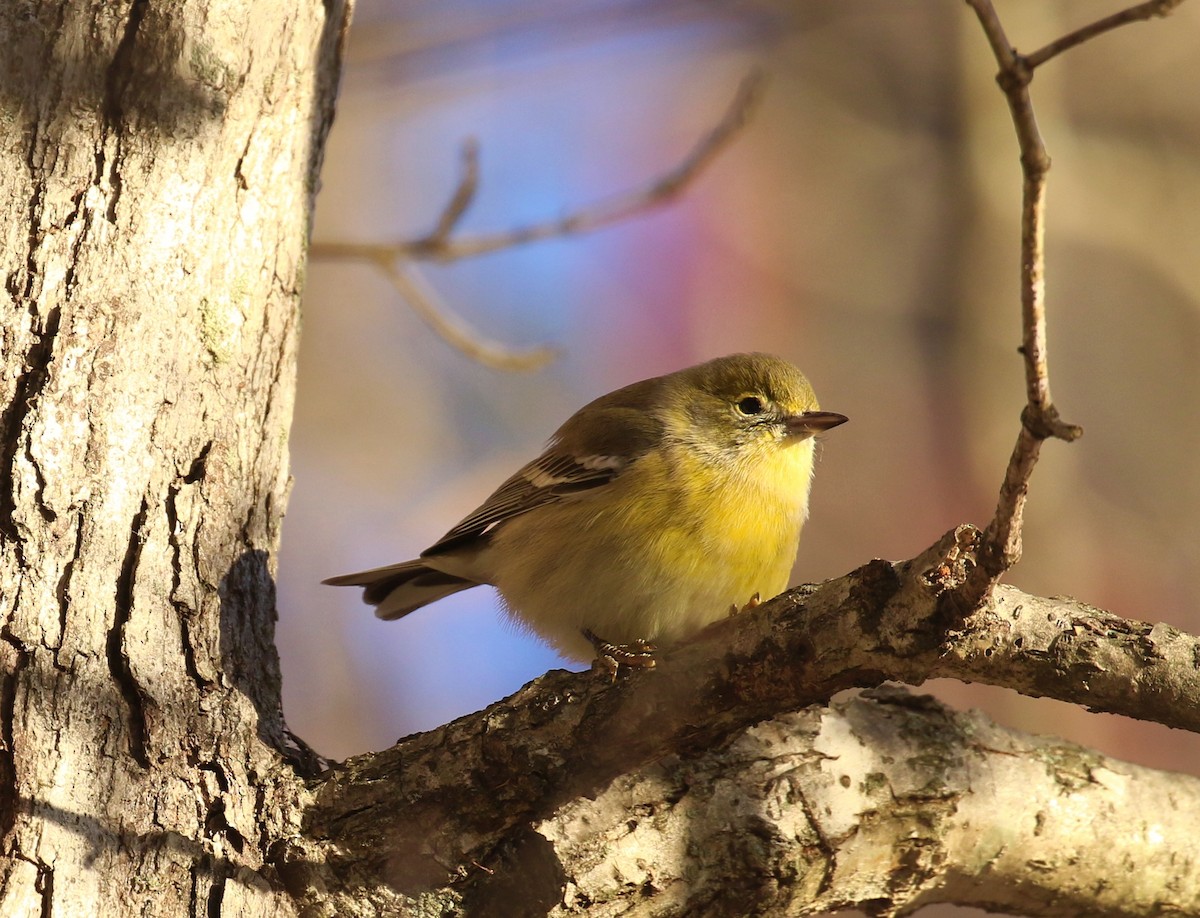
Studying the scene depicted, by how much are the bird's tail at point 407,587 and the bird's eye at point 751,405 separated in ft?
4.10

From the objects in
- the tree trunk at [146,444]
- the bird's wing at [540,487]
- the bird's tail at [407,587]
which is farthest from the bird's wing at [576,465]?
the tree trunk at [146,444]

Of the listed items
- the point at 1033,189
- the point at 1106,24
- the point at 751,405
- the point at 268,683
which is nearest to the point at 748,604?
the point at 751,405

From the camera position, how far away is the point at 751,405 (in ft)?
15.1

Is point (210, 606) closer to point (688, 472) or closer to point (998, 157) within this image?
point (688, 472)

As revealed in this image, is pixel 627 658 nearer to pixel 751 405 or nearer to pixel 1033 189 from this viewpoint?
pixel 1033 189

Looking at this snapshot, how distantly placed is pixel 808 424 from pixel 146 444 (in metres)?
2.50

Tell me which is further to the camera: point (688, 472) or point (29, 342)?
point (688, 472)

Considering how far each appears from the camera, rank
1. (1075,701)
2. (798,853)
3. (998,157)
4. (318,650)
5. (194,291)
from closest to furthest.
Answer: (1075,701) < (798,853) < (194,291) < (318,650) < (998,157)

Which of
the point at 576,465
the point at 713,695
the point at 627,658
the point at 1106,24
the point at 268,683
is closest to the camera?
the point at 1106,24

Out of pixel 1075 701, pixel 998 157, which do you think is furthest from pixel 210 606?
pixel 998 157

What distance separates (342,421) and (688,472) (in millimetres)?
5407

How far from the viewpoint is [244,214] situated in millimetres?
3135

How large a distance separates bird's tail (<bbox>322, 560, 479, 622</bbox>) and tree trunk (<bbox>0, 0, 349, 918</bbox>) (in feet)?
4.14

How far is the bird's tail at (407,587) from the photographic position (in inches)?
174
